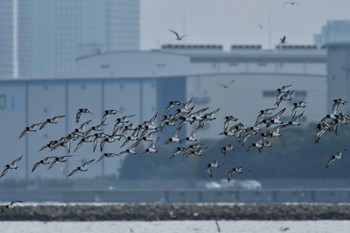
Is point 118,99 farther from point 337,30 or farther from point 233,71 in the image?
point 337,30

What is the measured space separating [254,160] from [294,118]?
227 feet

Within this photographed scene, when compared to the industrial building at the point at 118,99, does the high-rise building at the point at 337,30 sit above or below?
above

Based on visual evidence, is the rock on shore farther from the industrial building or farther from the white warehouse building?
the industrial building

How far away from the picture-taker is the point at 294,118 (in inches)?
2055

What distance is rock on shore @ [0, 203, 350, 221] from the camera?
71375mm

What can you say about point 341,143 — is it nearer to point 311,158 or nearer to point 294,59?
point 311,158
